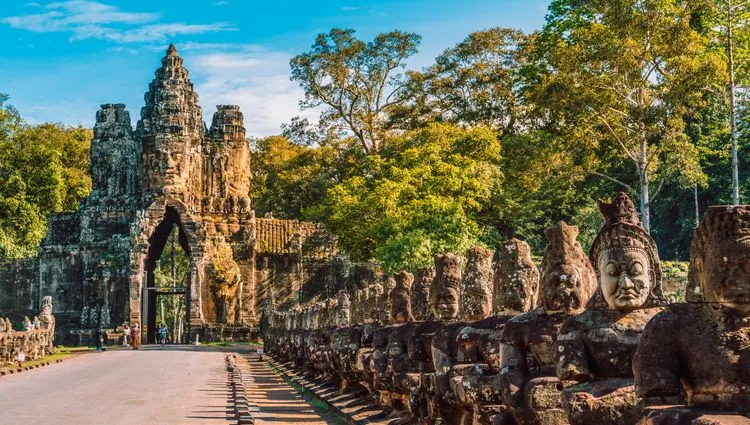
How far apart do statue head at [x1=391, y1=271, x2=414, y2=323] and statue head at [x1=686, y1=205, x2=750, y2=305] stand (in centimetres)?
905

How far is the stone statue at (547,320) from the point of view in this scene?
7086mm

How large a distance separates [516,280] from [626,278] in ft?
10.4

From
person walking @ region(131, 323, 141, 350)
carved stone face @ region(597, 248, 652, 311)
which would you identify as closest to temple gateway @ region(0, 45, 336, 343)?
person walking @ region(131, 323, 141, 350)

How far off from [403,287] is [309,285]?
136 ft

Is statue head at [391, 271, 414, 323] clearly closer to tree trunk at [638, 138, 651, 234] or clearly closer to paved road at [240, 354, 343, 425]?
paved road at [240, 354, 343, 425]

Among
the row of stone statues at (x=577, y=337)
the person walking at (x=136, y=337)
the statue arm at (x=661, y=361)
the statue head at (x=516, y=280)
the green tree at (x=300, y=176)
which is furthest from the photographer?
the green tree at (x=300, y=176)

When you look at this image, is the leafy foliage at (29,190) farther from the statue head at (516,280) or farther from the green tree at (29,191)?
the statue head at (516,280)

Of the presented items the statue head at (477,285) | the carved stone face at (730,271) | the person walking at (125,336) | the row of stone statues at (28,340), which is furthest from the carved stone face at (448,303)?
the person walking at (125,336)

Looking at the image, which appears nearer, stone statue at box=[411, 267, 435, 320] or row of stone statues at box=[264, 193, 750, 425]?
row of stone statues at box=[264, 193, 750, 425]

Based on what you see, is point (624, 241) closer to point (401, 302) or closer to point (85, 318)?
point (401, 302)

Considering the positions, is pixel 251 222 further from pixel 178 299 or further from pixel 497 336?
pixel 497 336

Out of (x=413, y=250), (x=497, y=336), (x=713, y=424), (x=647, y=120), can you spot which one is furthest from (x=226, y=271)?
(x=713, y=424)

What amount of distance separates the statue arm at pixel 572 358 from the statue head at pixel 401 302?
7.31 meters

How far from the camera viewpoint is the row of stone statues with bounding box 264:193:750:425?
4352mm
